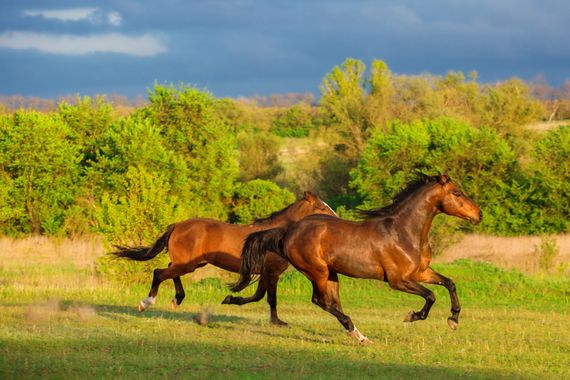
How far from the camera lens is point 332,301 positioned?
12102 mm

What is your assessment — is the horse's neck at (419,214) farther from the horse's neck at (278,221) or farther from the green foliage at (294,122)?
the green foliage at (294,122)

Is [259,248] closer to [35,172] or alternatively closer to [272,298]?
[272,298]

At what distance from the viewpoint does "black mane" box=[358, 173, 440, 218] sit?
1213 cm

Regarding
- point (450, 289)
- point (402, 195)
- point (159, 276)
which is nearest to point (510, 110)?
point (159, 276)

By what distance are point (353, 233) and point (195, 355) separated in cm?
259

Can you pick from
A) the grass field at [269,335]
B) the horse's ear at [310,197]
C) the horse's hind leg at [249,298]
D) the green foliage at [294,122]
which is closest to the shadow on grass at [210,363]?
the grass field at [269,335]

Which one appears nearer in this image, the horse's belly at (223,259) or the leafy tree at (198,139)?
the horse's belly at (223,259)

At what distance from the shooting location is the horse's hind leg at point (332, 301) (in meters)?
11.8

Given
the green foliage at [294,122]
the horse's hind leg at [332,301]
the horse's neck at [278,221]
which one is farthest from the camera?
the green foliage at [294,122]

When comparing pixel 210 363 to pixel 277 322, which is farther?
pixel 277 322

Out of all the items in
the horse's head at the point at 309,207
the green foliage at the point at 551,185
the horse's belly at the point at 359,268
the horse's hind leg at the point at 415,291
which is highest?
the green foliage at the point at 551,185

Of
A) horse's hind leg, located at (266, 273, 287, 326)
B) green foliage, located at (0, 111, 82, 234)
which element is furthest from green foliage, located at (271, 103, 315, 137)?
horse's hind leg, located at (266, 273, 287, 326)

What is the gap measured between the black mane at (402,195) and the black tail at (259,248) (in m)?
1.14

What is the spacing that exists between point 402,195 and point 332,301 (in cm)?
162
